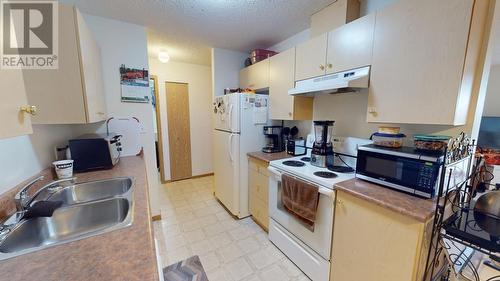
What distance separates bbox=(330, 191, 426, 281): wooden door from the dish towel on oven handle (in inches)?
6.5

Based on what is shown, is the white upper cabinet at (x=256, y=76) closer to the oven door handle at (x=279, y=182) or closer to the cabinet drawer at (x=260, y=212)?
the oven door handle at (x=279, y=182)

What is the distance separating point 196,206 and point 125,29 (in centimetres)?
242

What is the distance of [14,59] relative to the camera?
0.72 meters

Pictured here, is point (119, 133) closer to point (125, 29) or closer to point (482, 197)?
point (125, 29)

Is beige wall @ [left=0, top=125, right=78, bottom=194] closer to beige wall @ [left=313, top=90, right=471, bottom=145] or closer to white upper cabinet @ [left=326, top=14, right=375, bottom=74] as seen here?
white upper cabinet @ [left=326, top=14, right=375, bottom=74]

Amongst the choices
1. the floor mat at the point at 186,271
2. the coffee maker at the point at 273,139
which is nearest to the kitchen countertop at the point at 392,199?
the coffee maker at the point at 273,139

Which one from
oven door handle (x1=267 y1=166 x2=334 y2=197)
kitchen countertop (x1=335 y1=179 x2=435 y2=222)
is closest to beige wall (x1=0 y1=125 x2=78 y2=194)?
oven door handle (x1=267 y1=166 x2=334 y2=197)

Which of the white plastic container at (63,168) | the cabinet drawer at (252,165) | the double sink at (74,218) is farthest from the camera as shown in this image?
the cabinet drawer at (252,165)

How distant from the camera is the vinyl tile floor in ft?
5.58

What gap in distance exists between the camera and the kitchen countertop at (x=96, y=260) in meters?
0.60

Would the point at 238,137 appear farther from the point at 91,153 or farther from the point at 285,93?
the point at 91,153

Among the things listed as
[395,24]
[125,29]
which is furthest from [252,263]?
[125,29]

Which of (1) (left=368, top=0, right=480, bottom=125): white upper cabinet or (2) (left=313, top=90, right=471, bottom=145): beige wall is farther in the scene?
(2) (left=313, top=90, right=471, bottom=145): beige wall

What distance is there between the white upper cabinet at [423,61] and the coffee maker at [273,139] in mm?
1279
